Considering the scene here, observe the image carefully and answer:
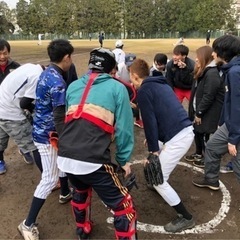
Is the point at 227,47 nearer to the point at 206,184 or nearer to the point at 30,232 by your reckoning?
the point at 206,184

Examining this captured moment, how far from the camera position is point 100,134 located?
2699mm

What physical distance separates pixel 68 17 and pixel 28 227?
9822 cm

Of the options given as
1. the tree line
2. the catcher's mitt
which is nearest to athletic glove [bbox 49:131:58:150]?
the catcher's mitt

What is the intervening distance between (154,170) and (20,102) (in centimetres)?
179

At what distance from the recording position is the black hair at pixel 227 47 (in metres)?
3.66

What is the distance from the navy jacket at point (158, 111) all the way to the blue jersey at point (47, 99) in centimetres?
81

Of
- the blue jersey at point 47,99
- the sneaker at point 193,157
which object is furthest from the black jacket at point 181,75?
the blue jersey at point 47,99

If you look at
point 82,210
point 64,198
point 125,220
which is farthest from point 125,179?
point 64,198

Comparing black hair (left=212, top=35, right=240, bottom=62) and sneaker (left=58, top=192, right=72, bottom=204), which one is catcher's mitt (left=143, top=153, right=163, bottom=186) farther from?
black hair (left=212, top=35, right=240, bottom=62)

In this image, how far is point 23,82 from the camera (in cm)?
383

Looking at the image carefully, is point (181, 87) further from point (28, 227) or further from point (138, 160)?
point (28, 227)

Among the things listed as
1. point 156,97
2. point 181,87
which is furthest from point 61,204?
point 181,87

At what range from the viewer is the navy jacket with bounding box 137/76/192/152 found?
325 cm

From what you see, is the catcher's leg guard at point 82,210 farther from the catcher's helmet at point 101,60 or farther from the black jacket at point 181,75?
the black jacket at point 181,75
